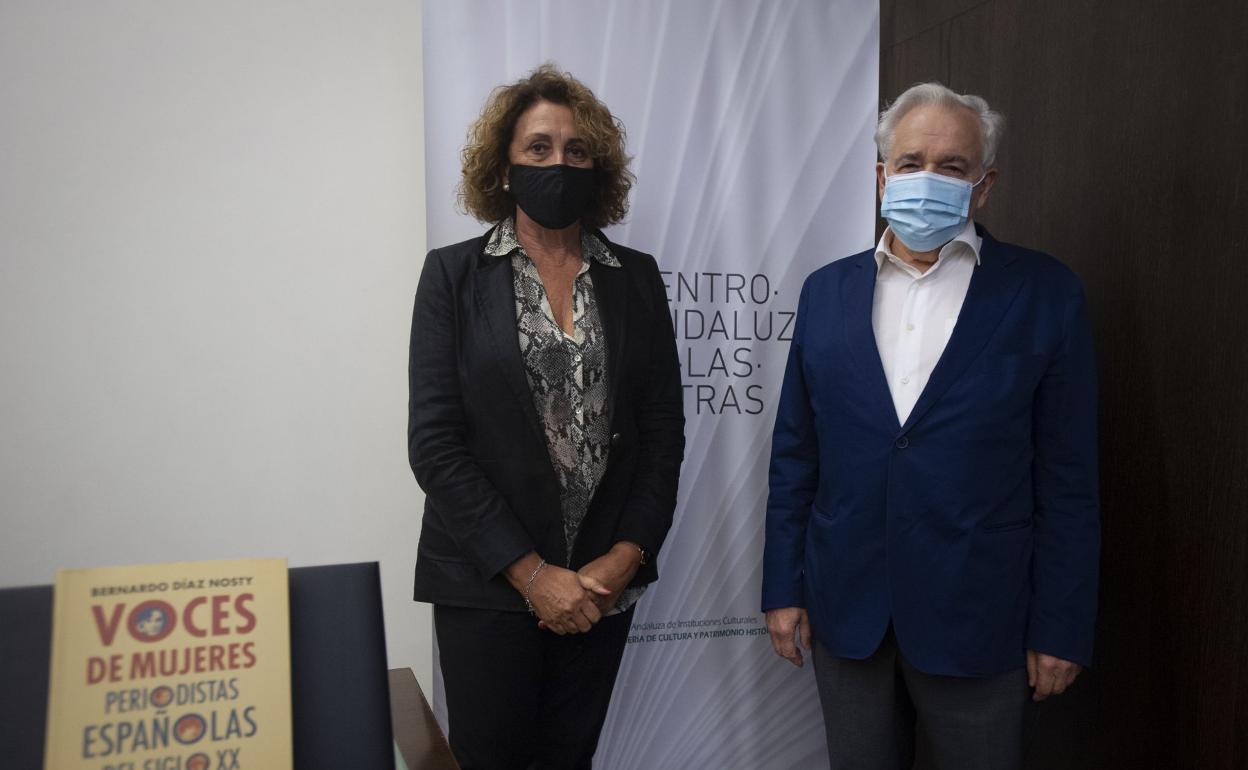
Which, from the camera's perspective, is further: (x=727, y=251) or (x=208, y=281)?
(x=727, y=251)

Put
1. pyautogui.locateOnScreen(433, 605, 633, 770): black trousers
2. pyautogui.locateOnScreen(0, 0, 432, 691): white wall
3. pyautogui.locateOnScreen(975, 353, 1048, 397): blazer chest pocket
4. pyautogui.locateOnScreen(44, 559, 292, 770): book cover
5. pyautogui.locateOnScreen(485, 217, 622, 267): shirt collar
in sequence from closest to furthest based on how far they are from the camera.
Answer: pyautogui.locateOnScreen(44, 559, 292, 770): book cover
pyautogui.locateOnScreen(975, 353, 1048, 397): blazer chest pocket
pyautogui.locateOnScreen(433, 605, 633, 770): black trousers
pyautogui.locateOnScreen(485, 217, 622, 267): shirt collar
pyautogui.locateOnScreen(0, 0, 432, 691): white wall

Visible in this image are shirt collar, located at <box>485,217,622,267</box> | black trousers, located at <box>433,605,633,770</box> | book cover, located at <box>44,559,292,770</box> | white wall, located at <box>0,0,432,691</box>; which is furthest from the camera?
white wall, located at <box>0,0,432,691</box>

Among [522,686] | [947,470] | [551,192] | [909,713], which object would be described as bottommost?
[909,713]

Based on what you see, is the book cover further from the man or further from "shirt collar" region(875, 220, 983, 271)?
"shirt collar" region(875, 220, 983, 271)

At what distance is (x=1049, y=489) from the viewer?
162 cm

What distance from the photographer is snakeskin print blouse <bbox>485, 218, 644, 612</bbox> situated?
1.71 metres

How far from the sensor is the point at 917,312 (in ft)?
5.57

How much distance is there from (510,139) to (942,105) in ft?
2.77

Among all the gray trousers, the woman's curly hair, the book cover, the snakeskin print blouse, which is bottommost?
the gray trousers

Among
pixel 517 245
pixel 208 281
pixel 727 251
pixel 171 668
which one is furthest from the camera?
pixel 727 251

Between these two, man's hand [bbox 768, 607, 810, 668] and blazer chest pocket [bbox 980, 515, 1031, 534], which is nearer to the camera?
blazer chest pocket [bbox 980, 515, 1031, 534]

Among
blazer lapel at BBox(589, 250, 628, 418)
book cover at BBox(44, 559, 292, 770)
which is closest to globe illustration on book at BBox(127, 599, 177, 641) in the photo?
book cover at BBox(44, 559, 292, 770)

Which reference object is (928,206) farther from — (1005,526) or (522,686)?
(522,686)

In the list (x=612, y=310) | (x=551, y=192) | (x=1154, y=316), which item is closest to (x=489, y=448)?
(x=612, y=310)
